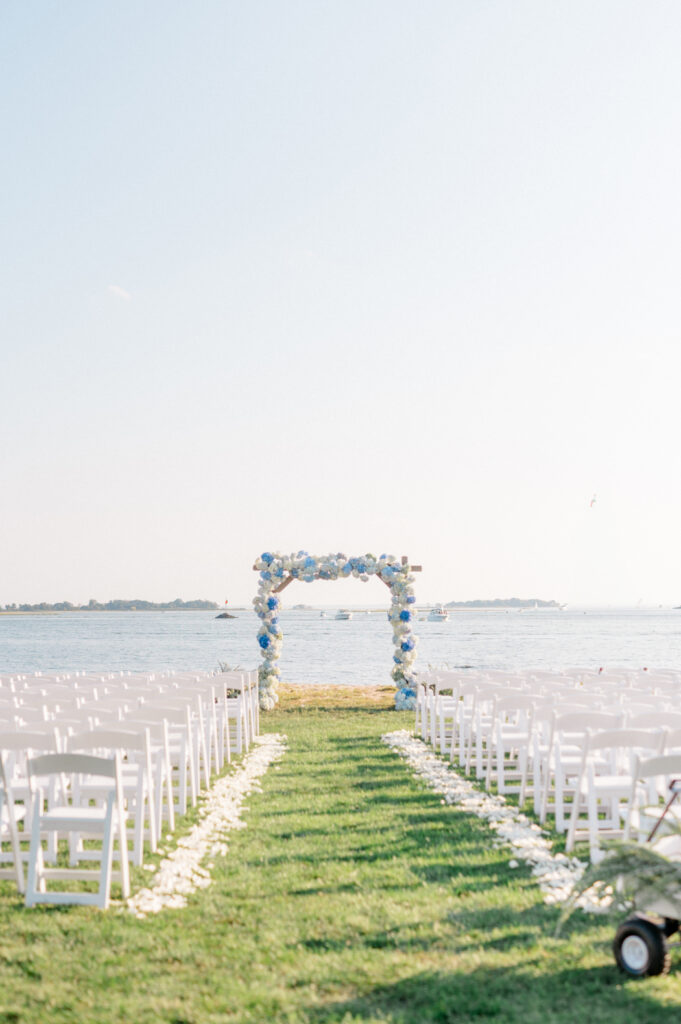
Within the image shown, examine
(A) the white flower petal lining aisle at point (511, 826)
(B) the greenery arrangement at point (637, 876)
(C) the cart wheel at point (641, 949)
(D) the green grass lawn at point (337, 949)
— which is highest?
(B) the greenery arrangement at point (637, 876)

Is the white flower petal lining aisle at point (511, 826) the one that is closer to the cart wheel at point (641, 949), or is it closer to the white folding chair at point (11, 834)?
the cart wheel at point (641, 949)

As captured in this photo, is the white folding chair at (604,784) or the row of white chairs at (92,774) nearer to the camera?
the row of white chairs at (92,774)

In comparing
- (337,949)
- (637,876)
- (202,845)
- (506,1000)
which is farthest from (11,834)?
(637,876)

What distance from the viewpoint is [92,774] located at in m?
5.73

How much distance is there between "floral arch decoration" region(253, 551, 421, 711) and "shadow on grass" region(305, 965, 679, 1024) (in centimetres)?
1403

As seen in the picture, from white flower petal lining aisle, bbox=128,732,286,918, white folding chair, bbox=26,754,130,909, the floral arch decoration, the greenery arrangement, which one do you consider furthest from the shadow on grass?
the floral arch decoration

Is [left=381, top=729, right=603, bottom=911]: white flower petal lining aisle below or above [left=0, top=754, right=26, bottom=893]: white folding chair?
below

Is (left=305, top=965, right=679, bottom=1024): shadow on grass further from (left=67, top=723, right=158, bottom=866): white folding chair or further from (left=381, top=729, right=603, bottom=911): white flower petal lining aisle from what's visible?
(left=67, top=723, right=158, bottom=866): white folding chair

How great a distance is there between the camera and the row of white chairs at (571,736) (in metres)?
6.35

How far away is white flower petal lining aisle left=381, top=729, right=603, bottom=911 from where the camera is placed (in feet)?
18.4

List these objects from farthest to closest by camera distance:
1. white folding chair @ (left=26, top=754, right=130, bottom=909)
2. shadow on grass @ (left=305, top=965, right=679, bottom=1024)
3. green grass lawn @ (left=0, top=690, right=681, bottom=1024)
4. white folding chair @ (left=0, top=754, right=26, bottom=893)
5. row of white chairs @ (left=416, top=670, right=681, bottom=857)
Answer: row of white chairs @ (left=416, top=670, right=681, bottom=857) < white folding chair @ (left=0, top=754, right=26, bottom=893) < white folding chair @ (left=26, top=754, right=130, bottom=909) < green grass lawn @ (left=0, top=690, right=681, bottom=1024) < shadow on grass @ (left=305, top=965, right=679, bottom=1024)

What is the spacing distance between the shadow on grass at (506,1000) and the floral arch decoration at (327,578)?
1403cm

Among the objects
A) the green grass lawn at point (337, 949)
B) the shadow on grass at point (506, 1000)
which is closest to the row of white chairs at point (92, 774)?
the green grass lawn at point (337, 949)

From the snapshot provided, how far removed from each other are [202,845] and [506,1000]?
3444 millimetres
